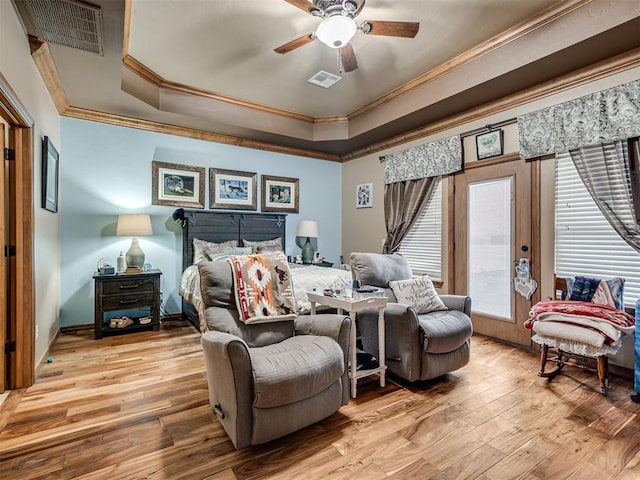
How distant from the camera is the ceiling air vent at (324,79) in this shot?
3770 mm

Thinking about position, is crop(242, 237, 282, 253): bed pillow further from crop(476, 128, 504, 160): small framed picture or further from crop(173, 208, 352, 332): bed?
crop(476, 128, 504, 160): small framed picture

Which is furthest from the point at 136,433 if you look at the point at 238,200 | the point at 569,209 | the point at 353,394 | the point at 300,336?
the point at 569,209

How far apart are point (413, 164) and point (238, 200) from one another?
264 cm

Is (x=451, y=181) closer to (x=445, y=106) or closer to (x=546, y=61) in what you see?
(x=445, y=106)

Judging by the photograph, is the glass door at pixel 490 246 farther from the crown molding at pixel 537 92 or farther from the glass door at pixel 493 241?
the crown molding at pixel 537 92

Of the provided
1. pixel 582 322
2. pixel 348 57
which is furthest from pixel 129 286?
pixel 582 322

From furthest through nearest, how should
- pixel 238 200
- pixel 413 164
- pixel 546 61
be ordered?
pixel 238 200, pixel 413 164, pixel 546 61

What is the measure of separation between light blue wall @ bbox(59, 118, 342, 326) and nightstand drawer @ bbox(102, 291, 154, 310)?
485 millimetres

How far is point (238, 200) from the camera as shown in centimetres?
516

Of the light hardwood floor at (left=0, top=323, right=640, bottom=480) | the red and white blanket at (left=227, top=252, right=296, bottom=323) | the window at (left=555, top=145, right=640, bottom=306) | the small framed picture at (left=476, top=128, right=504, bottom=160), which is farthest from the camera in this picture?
the small framed picture at (left=476, top=128, right=504, bottom=160)

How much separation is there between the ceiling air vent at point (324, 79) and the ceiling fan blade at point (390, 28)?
127cm

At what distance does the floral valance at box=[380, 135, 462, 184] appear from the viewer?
13.8 feet

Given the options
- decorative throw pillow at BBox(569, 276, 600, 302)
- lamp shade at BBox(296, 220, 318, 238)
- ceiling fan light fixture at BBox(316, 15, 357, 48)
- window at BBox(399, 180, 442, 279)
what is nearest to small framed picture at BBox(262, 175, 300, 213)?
lamp shade at BBox(296, 220, 318, 238)

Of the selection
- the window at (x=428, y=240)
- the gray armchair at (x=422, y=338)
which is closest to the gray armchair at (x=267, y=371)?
the gray armchair at (x=422, y=338)
